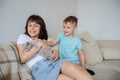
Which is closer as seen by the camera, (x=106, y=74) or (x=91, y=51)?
(x=106, y=74)

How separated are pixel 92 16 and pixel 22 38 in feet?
5.92

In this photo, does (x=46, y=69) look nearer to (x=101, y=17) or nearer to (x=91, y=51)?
(x=91, y=51)

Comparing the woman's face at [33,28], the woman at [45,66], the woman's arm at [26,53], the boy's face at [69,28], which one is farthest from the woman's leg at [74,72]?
the boy's face at [69,28]

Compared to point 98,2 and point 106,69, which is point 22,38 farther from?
point 98,2

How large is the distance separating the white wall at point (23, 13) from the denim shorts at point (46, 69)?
788 mm

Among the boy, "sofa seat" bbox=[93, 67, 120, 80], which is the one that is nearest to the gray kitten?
the boy

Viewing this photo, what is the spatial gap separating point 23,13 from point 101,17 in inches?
53.7

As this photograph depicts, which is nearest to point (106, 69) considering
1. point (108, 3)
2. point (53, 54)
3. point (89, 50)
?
point (89, 50)

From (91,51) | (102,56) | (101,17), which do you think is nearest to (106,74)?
(91,51)

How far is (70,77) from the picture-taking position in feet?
5.68

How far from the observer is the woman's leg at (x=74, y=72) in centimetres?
168

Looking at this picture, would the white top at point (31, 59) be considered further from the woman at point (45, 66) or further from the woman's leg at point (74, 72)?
the woman's leg at point (74, 72)

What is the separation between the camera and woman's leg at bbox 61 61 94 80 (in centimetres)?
168

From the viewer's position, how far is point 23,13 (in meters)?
2.60
